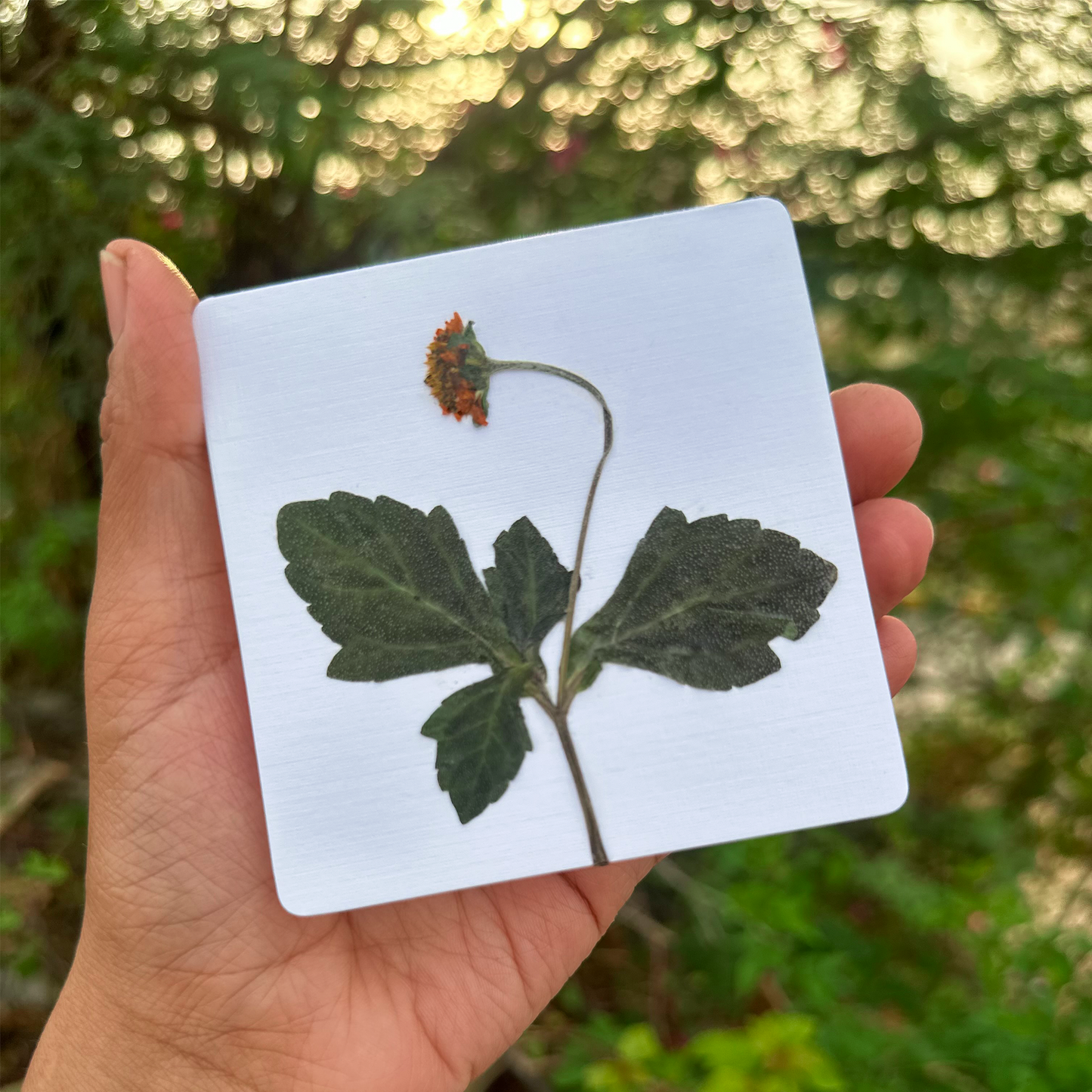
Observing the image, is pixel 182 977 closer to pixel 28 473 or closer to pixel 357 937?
pixel 357 937

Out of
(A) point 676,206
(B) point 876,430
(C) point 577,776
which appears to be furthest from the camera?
(A) point 676,206

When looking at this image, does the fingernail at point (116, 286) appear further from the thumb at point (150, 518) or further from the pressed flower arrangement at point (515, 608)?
the pressed flower arrangement at point (515, 608)

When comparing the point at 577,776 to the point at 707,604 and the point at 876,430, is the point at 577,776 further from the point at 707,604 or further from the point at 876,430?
the point at 876,430

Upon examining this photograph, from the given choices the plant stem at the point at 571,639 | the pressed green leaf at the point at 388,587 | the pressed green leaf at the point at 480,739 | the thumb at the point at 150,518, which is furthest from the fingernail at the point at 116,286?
the pressed green leaf at the point at 480,739

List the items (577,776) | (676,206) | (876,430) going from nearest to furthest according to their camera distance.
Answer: (577,776) → (876,430) → (676,206)

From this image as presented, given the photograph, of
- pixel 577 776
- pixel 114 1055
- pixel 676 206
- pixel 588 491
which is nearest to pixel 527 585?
pixel 588 491

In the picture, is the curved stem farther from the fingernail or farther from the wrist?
the wrist
